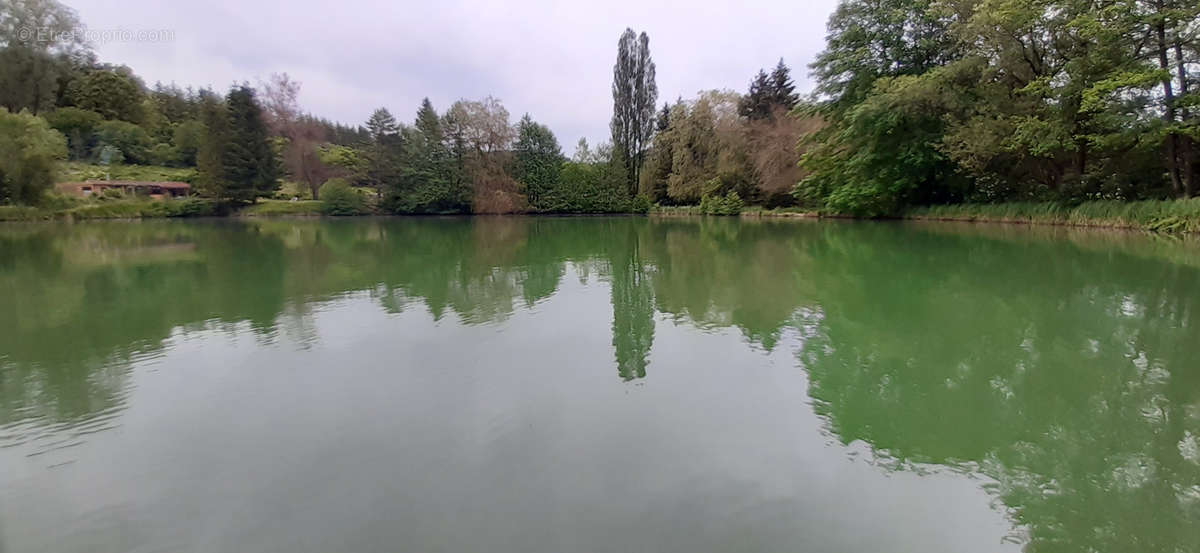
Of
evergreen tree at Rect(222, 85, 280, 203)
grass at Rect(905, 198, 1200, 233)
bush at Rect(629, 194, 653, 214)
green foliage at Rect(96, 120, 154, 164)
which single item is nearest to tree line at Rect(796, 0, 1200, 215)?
grass at Rect(905, 198, 1200, 233)

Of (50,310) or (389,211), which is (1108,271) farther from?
(389,211)

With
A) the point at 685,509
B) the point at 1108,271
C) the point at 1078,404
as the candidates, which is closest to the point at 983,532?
the point at 685,509

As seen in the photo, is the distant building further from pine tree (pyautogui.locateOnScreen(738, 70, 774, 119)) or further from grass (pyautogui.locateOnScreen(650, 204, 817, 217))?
pine tree (pyautogui.locateOnScreen(738, 70, 774, 119))

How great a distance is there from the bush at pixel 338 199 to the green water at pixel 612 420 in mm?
31734

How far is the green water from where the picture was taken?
2.39 meters

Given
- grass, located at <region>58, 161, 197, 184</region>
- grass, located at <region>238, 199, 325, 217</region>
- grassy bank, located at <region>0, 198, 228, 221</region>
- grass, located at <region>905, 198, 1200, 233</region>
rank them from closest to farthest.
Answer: grass, located at <region>905, 198, 1200, 233</region>
grassy bank, located at <region>0, 198, 228, 221</region>
grass, located at <region>238, 199, 325, 217</region>
grass, located at <region>58, 161, 197, 184</region>

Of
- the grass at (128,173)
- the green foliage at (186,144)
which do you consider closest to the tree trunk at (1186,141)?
the grass at (128,173)

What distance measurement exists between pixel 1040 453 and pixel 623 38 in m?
41.4

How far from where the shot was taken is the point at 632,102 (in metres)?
40.8

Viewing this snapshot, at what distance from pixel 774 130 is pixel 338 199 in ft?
89.7

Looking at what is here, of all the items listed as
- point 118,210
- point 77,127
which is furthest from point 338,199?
point 77,127

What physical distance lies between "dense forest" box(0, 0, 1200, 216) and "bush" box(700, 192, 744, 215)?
0.17 meters

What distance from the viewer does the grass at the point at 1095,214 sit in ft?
43.2

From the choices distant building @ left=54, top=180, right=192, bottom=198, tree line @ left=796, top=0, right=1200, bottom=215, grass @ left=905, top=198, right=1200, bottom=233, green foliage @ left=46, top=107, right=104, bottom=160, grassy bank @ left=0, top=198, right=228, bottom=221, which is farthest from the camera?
green foliage @ left=46, top=107, right=104, bottom=160
